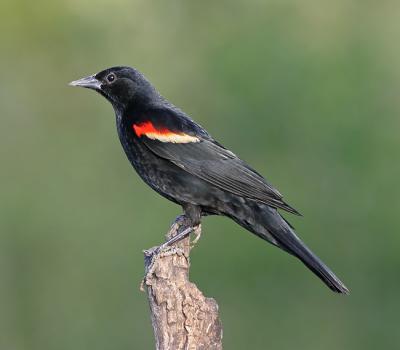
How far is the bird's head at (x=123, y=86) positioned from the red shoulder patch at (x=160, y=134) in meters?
0.39

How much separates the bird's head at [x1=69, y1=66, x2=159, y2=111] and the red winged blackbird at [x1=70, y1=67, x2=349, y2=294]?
269 millimetres

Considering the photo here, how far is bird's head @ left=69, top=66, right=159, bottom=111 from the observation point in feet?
23.4

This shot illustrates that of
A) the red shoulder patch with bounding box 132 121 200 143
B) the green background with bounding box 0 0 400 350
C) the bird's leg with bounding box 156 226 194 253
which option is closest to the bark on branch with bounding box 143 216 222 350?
the bird's leg with bounding box 156 226 194 253

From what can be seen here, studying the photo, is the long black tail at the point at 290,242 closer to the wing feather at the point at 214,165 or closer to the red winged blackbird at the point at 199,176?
the red winged blackbird at the point at 199,176

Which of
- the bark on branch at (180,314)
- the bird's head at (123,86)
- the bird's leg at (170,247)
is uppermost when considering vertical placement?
the bird's head at (123,86)

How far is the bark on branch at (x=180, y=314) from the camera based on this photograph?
528cm

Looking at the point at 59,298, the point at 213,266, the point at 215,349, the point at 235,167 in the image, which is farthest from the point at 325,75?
the point at 215,349

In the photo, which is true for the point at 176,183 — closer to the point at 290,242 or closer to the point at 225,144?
the point at 290,242

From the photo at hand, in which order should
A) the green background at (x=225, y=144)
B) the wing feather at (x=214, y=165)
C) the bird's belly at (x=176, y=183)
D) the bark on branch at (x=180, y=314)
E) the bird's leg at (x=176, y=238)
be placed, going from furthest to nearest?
the green background at (x=225, y=144) < the bird's belly at (x=176, y=183) < the wing feather at (x=214, y=165) < the bird's leg at (x=176, y=238) < the bark on branch at (x=180, y=314)

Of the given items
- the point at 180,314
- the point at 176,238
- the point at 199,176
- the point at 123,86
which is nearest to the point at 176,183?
the point at 199,176

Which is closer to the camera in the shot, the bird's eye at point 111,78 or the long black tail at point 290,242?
the long black tail at point 290,242

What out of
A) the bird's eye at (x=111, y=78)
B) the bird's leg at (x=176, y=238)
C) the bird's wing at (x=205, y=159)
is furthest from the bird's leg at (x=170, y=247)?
the bird's eye at (x=111, y=78)

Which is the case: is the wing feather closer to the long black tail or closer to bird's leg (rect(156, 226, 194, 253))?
the long black tail

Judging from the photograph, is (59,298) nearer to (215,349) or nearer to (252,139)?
(252,139)
